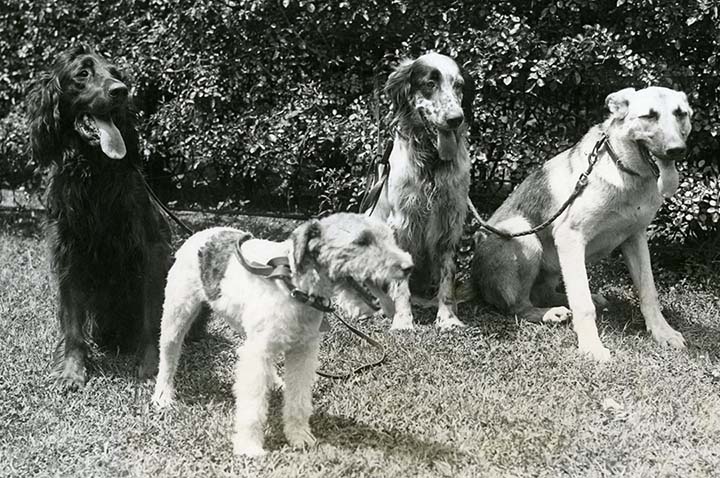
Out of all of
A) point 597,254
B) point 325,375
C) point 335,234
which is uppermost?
point 335,234

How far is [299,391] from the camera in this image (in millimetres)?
3584

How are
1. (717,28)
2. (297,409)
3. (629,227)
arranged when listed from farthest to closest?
(717,28) → (629,227) → (297,409)

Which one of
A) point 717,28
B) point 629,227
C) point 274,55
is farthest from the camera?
point 274,55

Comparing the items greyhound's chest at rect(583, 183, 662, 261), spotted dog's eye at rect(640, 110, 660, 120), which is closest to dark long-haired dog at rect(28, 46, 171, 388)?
greyhound's chest at rect(583, 183, 662, 261)

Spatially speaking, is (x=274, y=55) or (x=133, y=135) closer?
(x=133, y=135)

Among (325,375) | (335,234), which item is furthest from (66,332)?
(335,234)

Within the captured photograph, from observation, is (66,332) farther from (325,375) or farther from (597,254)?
(597,254)

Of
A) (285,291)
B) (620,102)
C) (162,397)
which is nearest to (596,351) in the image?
(620,102)

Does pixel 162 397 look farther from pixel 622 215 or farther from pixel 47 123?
pixel 622 215

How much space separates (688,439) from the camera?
3.76m

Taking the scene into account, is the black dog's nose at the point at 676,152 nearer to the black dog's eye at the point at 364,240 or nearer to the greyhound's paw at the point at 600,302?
the greyhound's paw at the point at 600,302

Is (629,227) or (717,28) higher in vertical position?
(717,28)

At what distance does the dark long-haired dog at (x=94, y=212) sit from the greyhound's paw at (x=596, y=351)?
8.69 feet

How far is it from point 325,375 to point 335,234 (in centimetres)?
145
